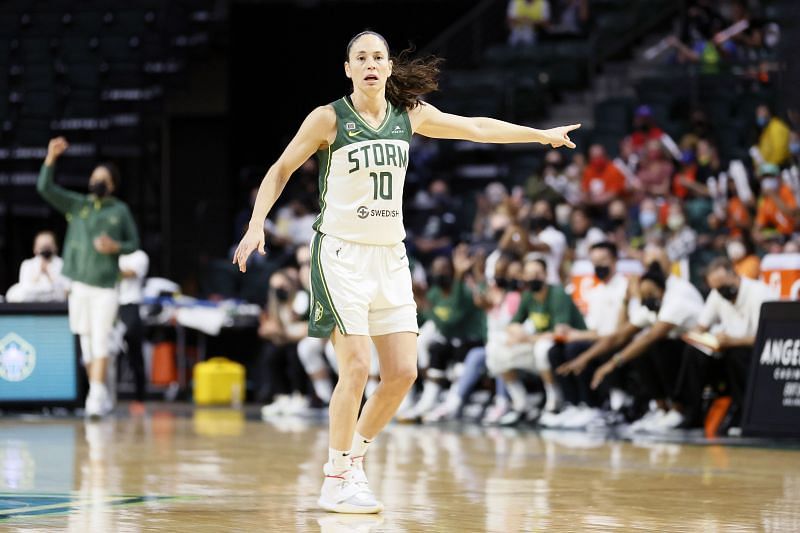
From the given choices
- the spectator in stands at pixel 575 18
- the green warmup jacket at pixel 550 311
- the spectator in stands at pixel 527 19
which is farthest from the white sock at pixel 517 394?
the spectator in stands at pixel 575 18

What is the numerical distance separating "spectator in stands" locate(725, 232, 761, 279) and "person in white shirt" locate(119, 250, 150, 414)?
6.59 m

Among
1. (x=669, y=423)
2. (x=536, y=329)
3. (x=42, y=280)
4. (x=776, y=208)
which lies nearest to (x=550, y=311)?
(x=536, y=329)

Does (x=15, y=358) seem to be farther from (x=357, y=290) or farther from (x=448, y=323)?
(x=357, y=290)

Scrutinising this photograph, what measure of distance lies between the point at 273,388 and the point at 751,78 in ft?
22.0

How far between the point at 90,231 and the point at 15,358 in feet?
4.91

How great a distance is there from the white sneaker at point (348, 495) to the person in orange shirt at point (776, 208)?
8655 millimetres

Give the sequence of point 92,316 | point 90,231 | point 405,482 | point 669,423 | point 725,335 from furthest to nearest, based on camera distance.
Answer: point 90,231, point 92,316, point 669,423, point 725,335, point 405,482

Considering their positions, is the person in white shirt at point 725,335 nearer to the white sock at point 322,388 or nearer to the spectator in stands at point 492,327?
the spectator in stands at point 492,327

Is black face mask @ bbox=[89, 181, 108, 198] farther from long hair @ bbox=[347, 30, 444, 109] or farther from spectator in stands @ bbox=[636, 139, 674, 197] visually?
long hair @ bbox=[347, 30, 444, 109]

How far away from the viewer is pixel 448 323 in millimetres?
14734

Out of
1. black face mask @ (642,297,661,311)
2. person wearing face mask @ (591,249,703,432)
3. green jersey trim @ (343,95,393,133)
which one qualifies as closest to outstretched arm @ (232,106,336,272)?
green jersey trim @ (343,95,393,133)

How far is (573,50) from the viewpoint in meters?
21.3

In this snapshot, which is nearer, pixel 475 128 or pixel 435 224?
pixel 475 128

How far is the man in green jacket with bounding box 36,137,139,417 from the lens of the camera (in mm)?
14188
